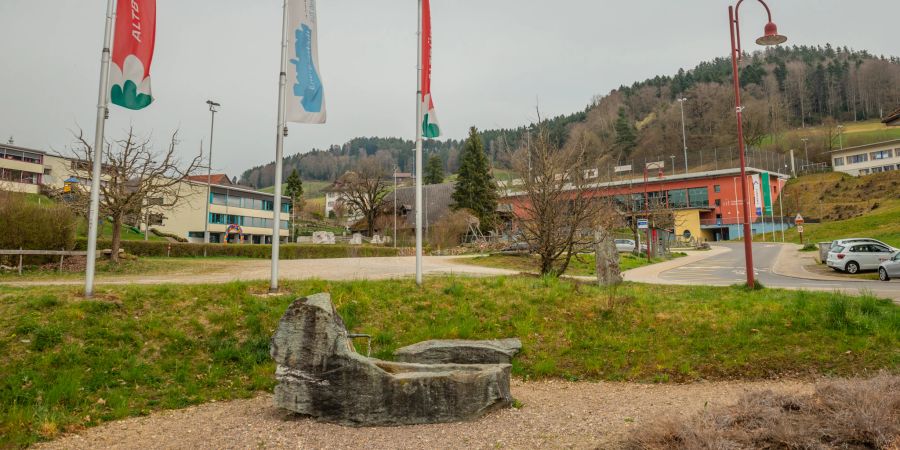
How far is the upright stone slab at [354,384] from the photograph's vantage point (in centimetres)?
546

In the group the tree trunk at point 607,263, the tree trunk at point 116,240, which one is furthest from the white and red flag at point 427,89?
the tree trunk at point 116,240

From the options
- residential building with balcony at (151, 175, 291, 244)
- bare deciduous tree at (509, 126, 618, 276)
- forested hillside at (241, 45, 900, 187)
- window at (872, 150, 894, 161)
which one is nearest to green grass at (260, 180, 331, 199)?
forested hillside at (241, 45, 900, 187)

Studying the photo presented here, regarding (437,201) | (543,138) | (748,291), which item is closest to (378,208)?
(437,201)

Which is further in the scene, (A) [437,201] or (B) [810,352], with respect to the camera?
(A) [437,201]

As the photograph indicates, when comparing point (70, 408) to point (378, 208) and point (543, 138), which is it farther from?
point (378, 208)

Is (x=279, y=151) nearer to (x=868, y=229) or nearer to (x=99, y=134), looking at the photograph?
(x=99, y=134)

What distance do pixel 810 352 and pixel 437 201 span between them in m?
56.1

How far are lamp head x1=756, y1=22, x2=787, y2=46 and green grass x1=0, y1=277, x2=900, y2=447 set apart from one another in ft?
21.4

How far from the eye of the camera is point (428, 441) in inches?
193

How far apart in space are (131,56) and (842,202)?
84.1 metres

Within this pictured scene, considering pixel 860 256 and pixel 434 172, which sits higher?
pixel 434 172

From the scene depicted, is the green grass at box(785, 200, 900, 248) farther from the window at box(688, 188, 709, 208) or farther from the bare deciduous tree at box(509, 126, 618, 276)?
the bare deciduous tree at box(509, 126, 618, 276)

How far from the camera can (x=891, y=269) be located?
61.6ft

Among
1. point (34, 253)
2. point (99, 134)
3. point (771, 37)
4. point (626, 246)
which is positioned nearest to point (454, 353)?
point (99, 134)
